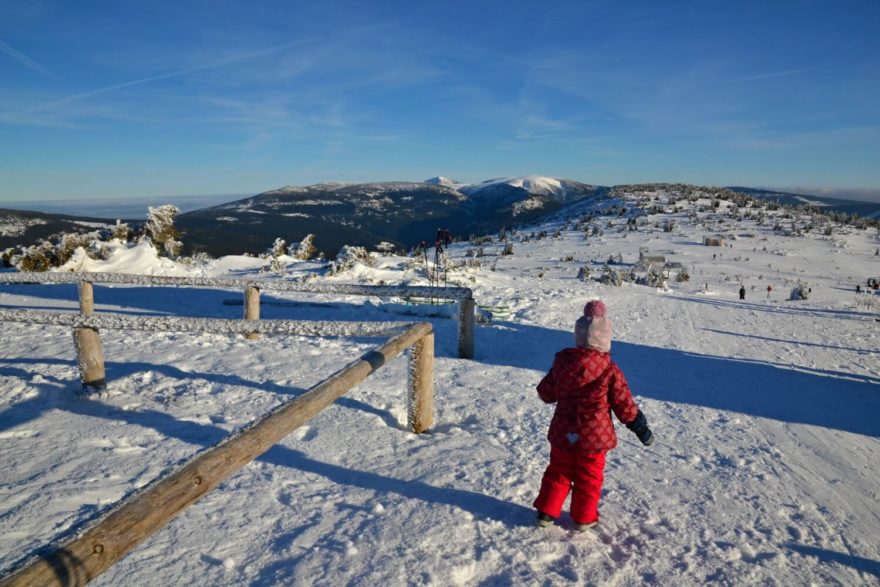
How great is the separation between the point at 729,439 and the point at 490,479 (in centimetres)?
282

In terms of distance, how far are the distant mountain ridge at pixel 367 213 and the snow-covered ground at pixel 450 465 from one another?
61.0m

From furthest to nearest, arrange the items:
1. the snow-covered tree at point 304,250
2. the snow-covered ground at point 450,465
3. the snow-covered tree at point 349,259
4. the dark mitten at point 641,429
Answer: the snow-covered tree at point 304,250 < the snow-covered tree at point 349,259 < the dark mitten at point 641,429 < the snow-covered ground at point 450,465

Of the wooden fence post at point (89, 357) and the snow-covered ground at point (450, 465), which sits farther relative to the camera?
the wooden fence post at point (89, 357)

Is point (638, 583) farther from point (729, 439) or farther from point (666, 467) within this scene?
point (729, 439)

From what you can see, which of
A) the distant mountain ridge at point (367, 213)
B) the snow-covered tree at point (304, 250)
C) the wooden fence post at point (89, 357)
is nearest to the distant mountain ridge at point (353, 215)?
the distant mountain ridge at point (367, 213)

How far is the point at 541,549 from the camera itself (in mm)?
2961

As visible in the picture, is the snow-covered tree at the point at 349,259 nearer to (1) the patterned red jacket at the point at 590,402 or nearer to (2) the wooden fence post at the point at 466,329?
(2) the wooden fence post at the point at 466,329

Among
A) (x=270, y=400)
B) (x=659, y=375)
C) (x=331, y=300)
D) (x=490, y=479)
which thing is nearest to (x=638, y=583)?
(x=490, y=479)

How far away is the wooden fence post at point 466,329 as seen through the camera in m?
7.20

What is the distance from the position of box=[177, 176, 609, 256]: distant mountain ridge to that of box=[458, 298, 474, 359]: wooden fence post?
6100 cm

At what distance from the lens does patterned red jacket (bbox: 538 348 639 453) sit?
317cm

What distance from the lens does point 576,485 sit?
323cm

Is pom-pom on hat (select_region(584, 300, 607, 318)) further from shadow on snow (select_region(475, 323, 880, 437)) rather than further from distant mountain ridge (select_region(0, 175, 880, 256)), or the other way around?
distant mountain ridge (select_region(0, 175, 880, 256))

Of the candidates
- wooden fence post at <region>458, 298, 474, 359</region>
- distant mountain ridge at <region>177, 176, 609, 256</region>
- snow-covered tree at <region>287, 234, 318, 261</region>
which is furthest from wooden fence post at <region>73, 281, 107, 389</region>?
distant mountain ridge at <region>177, 176, 609, 256</region>
